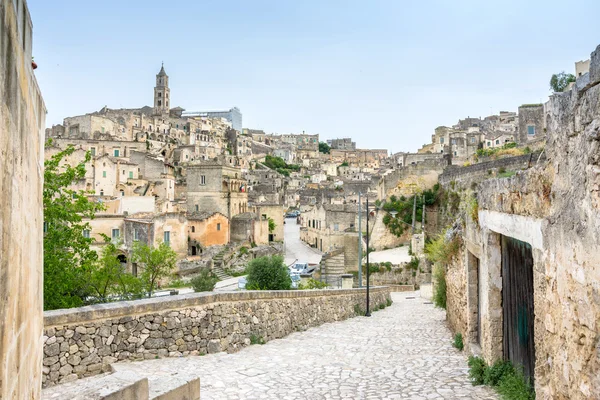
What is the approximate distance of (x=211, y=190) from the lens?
5097 cm

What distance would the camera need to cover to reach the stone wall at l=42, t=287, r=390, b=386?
7789 mm

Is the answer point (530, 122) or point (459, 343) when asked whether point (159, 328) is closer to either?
point (459, 343)

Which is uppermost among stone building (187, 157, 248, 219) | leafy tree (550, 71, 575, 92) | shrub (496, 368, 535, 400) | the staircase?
leafy tree (550, 71, 575, 92)

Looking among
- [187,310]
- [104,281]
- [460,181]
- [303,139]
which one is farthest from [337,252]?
[303,139]

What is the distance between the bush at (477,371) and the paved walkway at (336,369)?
5.4 inches

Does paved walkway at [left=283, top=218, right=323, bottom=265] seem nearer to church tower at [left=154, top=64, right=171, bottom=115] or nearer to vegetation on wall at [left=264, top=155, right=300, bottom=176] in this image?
vegetation on wall at [left=264, top=155, right=300, bottom=176]

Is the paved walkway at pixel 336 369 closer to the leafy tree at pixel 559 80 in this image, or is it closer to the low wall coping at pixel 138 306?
the low wall coping at pixel 138 306

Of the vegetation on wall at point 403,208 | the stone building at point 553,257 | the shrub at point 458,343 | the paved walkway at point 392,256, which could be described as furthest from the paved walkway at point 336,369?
the vegetation on wall at point 403,208

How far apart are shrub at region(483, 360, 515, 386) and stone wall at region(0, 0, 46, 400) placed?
5806 millimetres

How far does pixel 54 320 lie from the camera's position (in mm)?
7668

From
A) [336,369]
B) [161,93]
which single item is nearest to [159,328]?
[336,369]

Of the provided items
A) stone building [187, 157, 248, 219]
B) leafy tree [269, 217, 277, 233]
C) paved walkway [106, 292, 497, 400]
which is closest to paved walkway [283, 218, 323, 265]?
leafy tree [269, 217, 277, 233]

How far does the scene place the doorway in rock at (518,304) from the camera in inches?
253

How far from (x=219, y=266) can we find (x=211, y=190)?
10.9m
